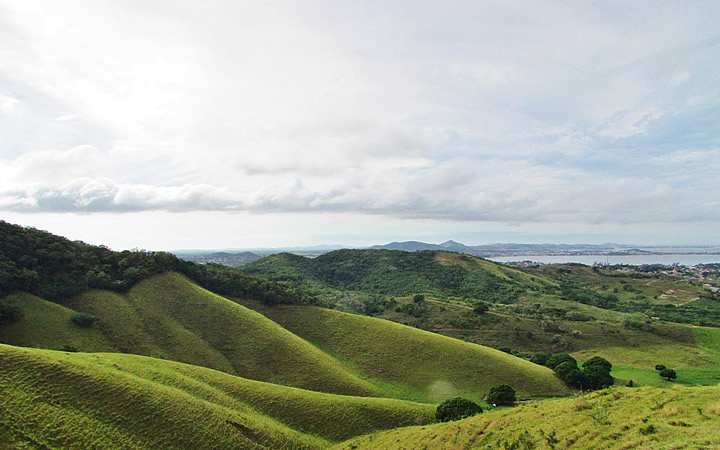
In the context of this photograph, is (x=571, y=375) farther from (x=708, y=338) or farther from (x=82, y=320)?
(x=82, y=320)

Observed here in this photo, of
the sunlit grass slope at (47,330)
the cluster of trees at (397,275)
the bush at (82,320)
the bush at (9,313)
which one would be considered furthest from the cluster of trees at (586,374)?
the bush at (9,313)

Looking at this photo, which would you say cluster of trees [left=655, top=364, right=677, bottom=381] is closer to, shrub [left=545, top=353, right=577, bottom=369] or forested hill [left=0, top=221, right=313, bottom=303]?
shrub [left=545, top=353, right=577, bottom=369]

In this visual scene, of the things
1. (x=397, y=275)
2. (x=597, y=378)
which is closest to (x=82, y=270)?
(x=597, y=378)

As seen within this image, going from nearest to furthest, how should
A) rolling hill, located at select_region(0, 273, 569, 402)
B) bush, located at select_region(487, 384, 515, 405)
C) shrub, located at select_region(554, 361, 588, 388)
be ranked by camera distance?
bush, located at select_region(487, 384, 515, 405) < rolling hill, located at select_region(0, 273, 569, 402) < shrub, located at select_region(554, 361, 588, 388)

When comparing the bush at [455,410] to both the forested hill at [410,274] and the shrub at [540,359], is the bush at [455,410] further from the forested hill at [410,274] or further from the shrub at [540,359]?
the forested hill at [410,274]

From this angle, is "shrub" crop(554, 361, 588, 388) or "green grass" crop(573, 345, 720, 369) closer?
"shrub" crop(554, 361, 588, 388)

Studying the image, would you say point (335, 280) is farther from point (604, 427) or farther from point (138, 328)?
point (604, 427)

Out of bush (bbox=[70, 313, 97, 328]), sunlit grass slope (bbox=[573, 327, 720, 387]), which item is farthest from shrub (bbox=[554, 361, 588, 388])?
bush (bbox=[70, 313, 97, 328])
